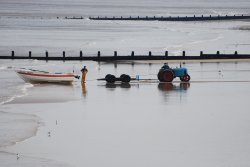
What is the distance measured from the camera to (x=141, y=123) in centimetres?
3203

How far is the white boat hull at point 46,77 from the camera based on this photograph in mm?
47312

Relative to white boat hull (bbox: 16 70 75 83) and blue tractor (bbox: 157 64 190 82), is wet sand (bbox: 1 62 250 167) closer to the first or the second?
blue tractor (bbox: 157 64 190 82)

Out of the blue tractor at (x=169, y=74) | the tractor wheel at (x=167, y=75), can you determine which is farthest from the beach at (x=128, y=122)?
the tractor wheel at (x=167, y=75)

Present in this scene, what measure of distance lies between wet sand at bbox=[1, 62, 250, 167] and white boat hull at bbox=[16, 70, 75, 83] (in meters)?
0.96

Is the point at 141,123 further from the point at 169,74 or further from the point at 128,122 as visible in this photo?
the point at 169,74

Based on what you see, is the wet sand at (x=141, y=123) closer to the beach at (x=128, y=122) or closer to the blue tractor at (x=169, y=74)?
the beach at (x=128, y=122)

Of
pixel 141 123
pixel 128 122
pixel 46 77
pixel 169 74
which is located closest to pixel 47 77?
pixel 46 77

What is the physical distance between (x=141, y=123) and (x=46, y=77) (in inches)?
654

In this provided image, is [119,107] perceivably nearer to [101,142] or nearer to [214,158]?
[101,142]

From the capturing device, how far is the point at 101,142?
1101 inches

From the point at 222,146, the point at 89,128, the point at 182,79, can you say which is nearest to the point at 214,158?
the point at 222,146

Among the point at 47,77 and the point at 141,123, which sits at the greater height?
the point at 47,77

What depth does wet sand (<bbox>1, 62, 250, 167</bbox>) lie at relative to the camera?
25.8 metres

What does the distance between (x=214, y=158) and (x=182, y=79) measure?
2298 cm
